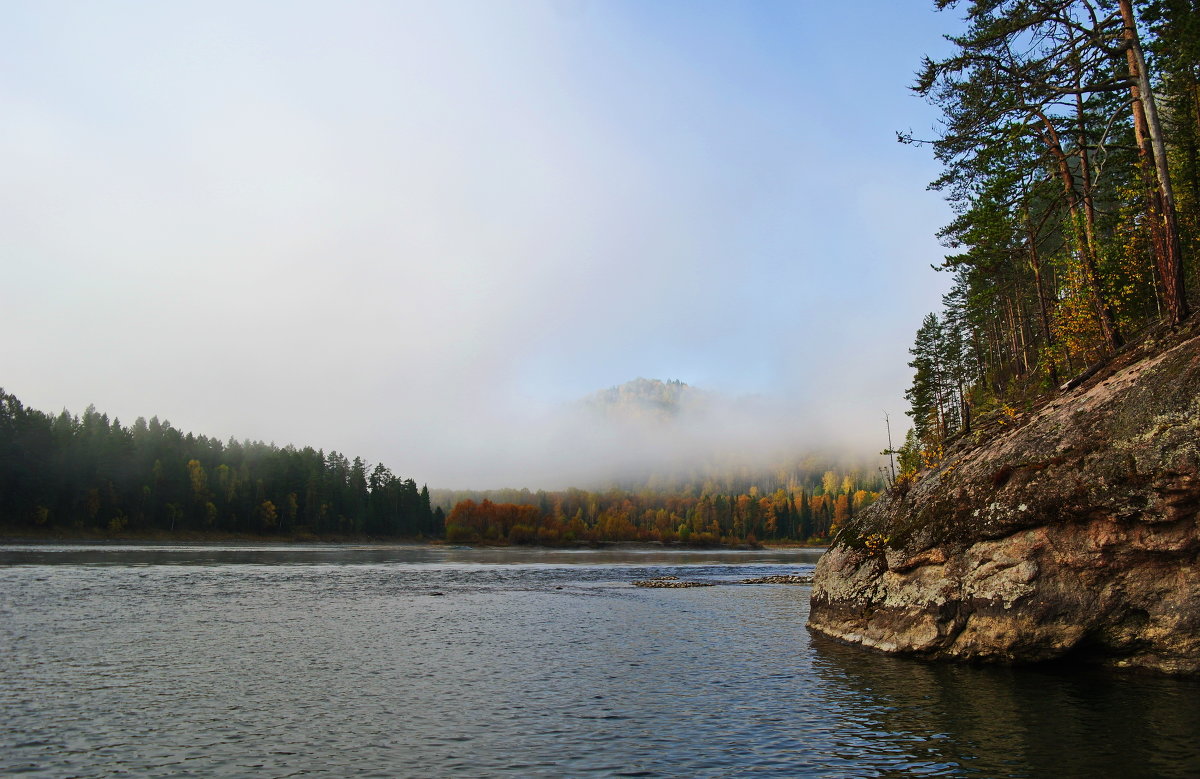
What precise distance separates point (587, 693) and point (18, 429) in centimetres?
14966

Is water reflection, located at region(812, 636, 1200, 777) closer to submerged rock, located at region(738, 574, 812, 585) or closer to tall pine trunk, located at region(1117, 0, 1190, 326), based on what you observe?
tall pine trunk, located at region(1117, 0, 1190, 326)

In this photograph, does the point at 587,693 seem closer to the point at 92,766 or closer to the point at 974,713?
the point at 974,713

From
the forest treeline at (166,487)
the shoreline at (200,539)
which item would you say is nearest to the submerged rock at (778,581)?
the shoreline at (200,539)

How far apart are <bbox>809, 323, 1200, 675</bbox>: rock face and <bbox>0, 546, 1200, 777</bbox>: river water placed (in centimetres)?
122

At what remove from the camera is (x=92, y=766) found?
1347 centimetres

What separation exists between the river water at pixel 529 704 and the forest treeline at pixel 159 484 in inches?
4371

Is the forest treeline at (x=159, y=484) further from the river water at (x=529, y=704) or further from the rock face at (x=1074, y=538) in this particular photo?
the rock face at (x=1074, y=538)

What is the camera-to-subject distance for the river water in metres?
13.9

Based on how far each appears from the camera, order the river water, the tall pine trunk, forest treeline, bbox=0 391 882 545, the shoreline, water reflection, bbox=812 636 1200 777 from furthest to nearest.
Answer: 1. forest treeline, bbox=0 391 882 545
2. the shoreline
3. the tall pine trunk
4. the river water
5. water reflection, bbox=812 636 1200 777

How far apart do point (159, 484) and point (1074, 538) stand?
16189 centimetres

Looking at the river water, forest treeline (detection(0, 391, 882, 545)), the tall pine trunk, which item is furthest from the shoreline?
the tall pine trunk

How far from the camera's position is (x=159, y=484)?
142500 millimetres

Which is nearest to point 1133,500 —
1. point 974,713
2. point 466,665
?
point 974,713

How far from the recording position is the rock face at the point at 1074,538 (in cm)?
1923
